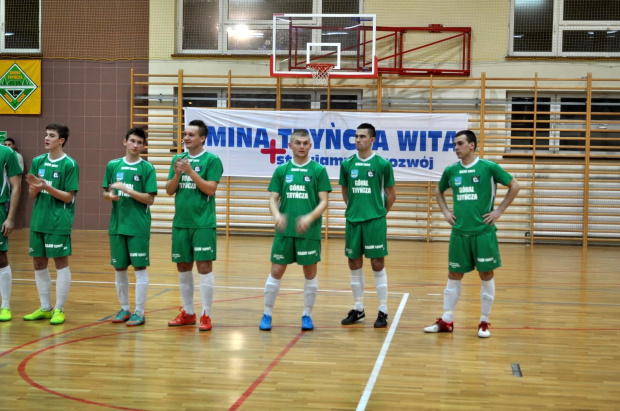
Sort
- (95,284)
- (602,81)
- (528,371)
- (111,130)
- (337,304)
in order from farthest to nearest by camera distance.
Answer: (111,130)
(602,81)
(95,284)
(337,304)
(528,371)

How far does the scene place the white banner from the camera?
13789 mm

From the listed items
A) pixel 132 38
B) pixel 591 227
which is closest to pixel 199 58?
pixel 132 38

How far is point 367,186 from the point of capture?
6.36 metres

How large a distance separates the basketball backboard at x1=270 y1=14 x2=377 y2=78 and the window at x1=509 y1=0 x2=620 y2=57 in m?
3.06

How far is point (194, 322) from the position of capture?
20.8 ft

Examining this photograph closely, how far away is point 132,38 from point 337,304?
384 inches

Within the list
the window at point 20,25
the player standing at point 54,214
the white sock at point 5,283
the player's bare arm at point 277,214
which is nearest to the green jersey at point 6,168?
the player standing at point 54,214

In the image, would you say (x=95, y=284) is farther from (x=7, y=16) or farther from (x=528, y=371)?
(x=7, y=16)

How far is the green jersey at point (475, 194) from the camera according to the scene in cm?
602

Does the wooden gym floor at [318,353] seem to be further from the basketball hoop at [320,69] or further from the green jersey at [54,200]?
the basketball hoop at [320,69]

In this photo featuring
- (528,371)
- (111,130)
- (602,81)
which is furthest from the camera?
(111,130)

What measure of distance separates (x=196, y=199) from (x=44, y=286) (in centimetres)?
166

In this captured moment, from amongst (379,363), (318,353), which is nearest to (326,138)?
(318,353)

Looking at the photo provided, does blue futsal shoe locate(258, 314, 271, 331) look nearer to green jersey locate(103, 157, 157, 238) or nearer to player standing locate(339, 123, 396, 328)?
player standing locate(339, 123, 396, 328)
